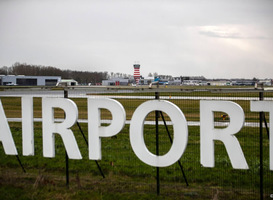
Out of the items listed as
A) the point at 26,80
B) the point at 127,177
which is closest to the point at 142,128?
the point at 127,177

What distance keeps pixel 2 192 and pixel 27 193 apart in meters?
0.77

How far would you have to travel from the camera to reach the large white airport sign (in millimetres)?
9219

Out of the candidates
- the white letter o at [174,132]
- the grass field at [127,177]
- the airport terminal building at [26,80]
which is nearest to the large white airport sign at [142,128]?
the white letter o at [174,132]

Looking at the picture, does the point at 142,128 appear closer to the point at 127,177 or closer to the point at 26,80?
the point at 127,177

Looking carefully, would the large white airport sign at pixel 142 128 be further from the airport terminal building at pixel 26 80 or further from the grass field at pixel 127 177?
the airport terminal building at pixel 26 80

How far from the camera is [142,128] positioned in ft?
33.4

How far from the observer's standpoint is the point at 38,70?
12650cm

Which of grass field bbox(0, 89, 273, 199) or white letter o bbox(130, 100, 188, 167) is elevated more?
white letter o bbox(130, 100, 188, 167)

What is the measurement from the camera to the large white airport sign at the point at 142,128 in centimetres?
922

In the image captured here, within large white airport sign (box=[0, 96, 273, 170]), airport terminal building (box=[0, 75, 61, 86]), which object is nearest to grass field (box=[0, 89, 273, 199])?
large white airport sign (box=[0, 96, 273, 170])

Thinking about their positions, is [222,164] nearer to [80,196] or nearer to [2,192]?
Answer: [80,196]

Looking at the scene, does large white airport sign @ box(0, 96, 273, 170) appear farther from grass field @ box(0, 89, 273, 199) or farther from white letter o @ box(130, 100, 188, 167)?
grass field @ box(0, 89, 273, 199)

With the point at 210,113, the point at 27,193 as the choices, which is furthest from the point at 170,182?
the point at 27,193

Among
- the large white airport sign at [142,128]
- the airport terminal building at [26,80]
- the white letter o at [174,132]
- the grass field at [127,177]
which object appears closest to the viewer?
the large white airport sign at [142,128]
